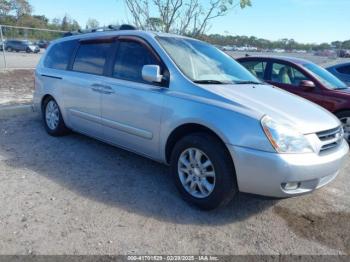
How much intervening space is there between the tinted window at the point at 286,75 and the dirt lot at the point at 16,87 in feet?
18.9

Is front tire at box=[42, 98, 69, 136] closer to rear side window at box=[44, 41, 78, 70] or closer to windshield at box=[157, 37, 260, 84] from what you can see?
rear side window at box=[44, 41, 78, 70]

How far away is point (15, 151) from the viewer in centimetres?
501

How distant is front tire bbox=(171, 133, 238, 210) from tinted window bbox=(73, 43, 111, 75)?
5.97 feet

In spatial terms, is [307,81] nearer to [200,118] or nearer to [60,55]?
[200,118]

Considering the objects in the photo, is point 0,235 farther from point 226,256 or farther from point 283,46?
point 283,46

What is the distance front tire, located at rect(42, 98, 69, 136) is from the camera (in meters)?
5.60

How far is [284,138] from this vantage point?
121 inches

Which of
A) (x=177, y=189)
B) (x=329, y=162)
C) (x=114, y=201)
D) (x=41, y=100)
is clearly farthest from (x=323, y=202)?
(x=41, y=100)

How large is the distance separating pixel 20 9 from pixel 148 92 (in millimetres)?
76711

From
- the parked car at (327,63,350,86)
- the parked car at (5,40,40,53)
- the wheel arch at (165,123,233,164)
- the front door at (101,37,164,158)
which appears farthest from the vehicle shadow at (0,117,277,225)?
the parked car at (5,40,40,53)

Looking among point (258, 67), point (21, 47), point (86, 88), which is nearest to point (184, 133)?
point (86, 88)

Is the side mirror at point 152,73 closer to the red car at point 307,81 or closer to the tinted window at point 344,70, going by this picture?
the red car at point 307,81

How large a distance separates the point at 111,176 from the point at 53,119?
2108mm

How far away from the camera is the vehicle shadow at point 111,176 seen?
3.49m
